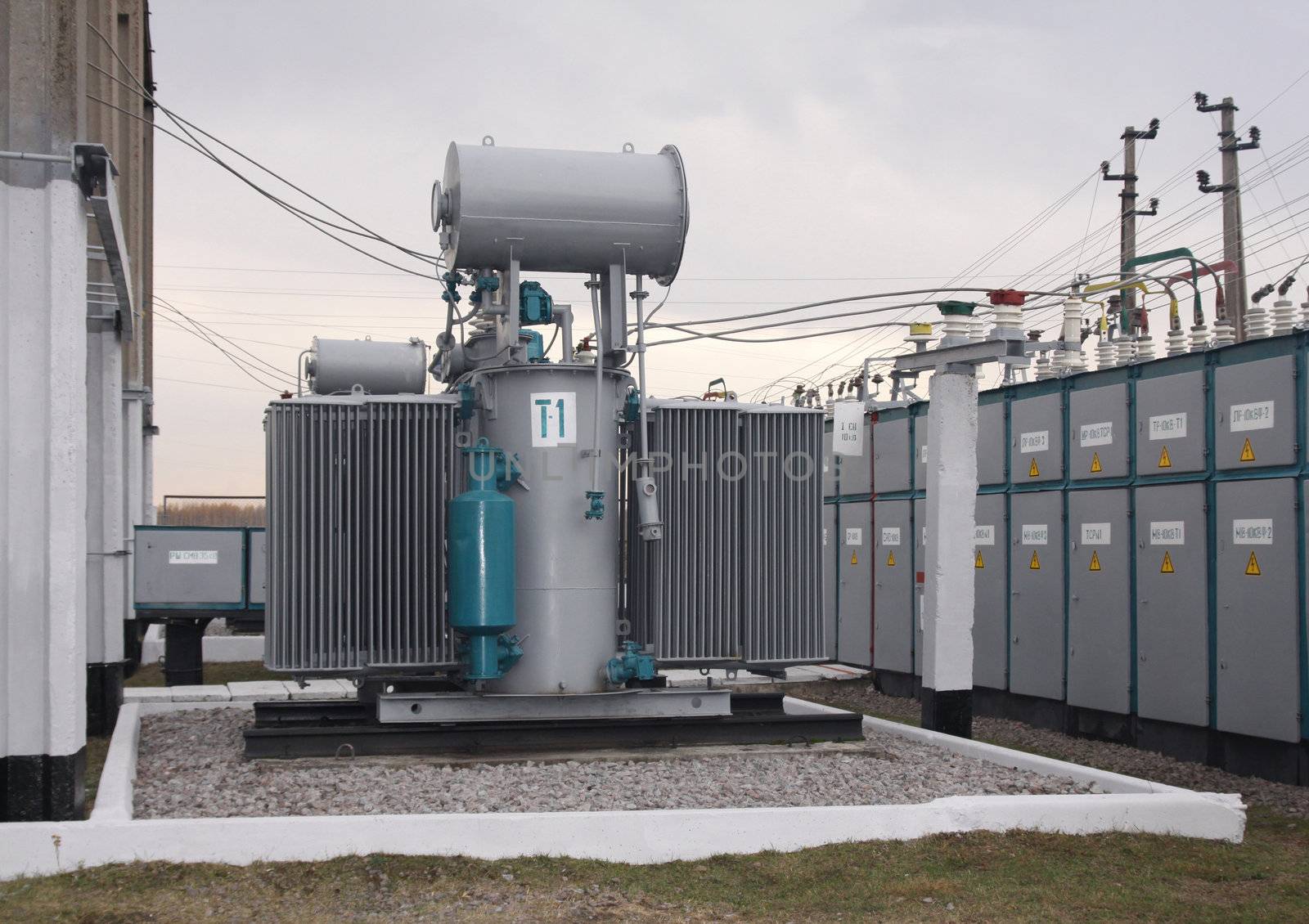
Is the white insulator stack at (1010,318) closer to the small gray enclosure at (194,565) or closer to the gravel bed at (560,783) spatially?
the gravel bed at (560,783)

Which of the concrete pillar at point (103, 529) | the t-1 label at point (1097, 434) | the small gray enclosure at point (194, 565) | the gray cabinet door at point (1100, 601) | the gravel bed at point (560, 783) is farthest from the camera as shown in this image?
the small gray enclosure at point (194, 565)

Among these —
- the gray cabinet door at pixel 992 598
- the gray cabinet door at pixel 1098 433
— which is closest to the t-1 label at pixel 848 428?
the gray cabinet door at pixel 1098 433

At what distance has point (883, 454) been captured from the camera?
13.6 metres

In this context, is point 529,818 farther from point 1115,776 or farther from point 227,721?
point 227,721

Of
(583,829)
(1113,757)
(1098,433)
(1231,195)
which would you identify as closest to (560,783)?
(583,829)

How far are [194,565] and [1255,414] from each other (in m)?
10.5

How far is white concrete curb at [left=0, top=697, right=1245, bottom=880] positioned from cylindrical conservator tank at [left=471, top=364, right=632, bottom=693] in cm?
209

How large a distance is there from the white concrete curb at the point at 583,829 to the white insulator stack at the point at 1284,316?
3896 millimetres

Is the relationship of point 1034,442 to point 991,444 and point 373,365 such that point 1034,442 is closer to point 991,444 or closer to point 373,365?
point 991,444

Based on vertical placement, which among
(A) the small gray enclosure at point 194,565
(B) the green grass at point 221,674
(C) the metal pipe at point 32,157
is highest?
(C) the metal pipe at point 32,157

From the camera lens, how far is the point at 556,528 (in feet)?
26.7

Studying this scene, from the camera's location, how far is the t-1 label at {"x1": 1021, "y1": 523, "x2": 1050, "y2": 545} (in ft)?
36.5

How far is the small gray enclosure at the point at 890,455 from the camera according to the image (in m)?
13.2

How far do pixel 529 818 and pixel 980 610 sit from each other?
7.11 m
